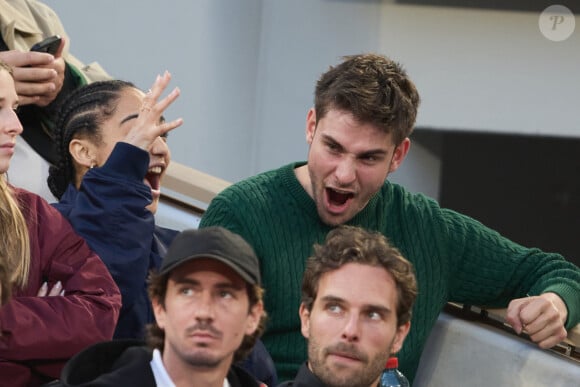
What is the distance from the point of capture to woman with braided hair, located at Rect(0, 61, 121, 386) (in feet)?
7.38

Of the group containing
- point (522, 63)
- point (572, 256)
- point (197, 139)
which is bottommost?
point (572, 256)

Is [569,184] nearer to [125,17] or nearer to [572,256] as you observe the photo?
[572,256]

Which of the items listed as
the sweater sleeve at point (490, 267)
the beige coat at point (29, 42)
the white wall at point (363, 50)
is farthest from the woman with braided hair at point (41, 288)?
the white wall at point (363, 50)

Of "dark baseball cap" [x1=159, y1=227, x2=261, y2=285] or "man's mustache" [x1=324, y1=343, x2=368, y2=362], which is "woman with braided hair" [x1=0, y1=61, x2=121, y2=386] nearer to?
"dark baseball cap" [x1=159, y1=227, x2=261, y2=285]

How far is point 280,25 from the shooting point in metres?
5.26

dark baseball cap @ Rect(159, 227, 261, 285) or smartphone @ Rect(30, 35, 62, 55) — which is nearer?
dark baseball cap @ Rect(159, 227, 261, 285)

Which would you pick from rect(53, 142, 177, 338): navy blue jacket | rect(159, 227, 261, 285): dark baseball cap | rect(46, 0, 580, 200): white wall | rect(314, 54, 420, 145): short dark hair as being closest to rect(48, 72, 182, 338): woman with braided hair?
rect(53, 142, 177, 338): navy blue jacket

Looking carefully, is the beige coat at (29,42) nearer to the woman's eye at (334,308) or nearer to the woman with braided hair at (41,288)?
the woman with braided hair at (41,288)

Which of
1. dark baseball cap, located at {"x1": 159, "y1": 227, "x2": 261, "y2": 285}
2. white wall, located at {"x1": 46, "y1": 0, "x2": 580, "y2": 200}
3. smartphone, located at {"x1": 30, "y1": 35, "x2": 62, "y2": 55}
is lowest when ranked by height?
white wall, located at {"x1": 46, "y1": 0, "x2": 580, "y2": 200}

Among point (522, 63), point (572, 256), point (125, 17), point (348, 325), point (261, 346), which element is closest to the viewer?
point (348, 325)

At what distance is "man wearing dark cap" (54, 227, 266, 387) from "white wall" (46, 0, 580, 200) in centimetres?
299

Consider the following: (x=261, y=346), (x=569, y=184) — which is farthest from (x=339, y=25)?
(x=261, y=346)

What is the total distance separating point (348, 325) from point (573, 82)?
3.31 metres

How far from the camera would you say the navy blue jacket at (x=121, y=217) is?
2.51 m
